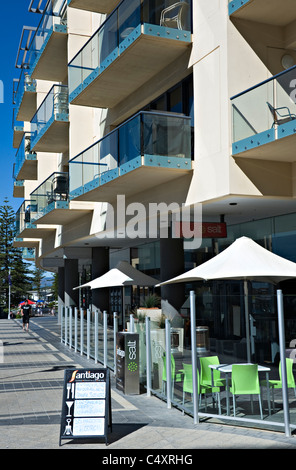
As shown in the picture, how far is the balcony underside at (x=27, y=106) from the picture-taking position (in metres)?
34.9

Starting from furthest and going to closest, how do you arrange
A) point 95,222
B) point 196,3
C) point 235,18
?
point 95,222 < point 196,3 < point 235,18

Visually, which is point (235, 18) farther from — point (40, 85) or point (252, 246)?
point (40, 85)

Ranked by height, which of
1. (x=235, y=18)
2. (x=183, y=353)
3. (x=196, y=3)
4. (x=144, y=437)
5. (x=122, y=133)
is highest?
(x=196, y=3)

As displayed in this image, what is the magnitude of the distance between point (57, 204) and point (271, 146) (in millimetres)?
12513

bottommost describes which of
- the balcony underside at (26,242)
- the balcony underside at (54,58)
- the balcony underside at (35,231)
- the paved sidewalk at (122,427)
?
the paved sidewalk at (122,427)

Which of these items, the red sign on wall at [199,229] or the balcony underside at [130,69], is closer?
the balcony underside at [130,69]

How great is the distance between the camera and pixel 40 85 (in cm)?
3384

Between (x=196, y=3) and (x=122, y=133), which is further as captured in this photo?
(x=122, y=133)

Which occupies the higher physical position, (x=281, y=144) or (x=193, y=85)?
(x=193, y=85)

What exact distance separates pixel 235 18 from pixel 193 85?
7.24 feet

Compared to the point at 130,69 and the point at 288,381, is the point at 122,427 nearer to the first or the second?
the point at 288,381

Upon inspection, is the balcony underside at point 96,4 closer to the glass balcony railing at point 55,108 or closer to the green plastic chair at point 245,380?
the glass balcony railing at point 55,108

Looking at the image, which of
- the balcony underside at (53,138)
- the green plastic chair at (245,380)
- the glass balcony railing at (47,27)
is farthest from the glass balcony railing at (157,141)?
the glass balcony railing at (47,27)

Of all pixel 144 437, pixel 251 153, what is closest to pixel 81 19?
pixel 251 153
